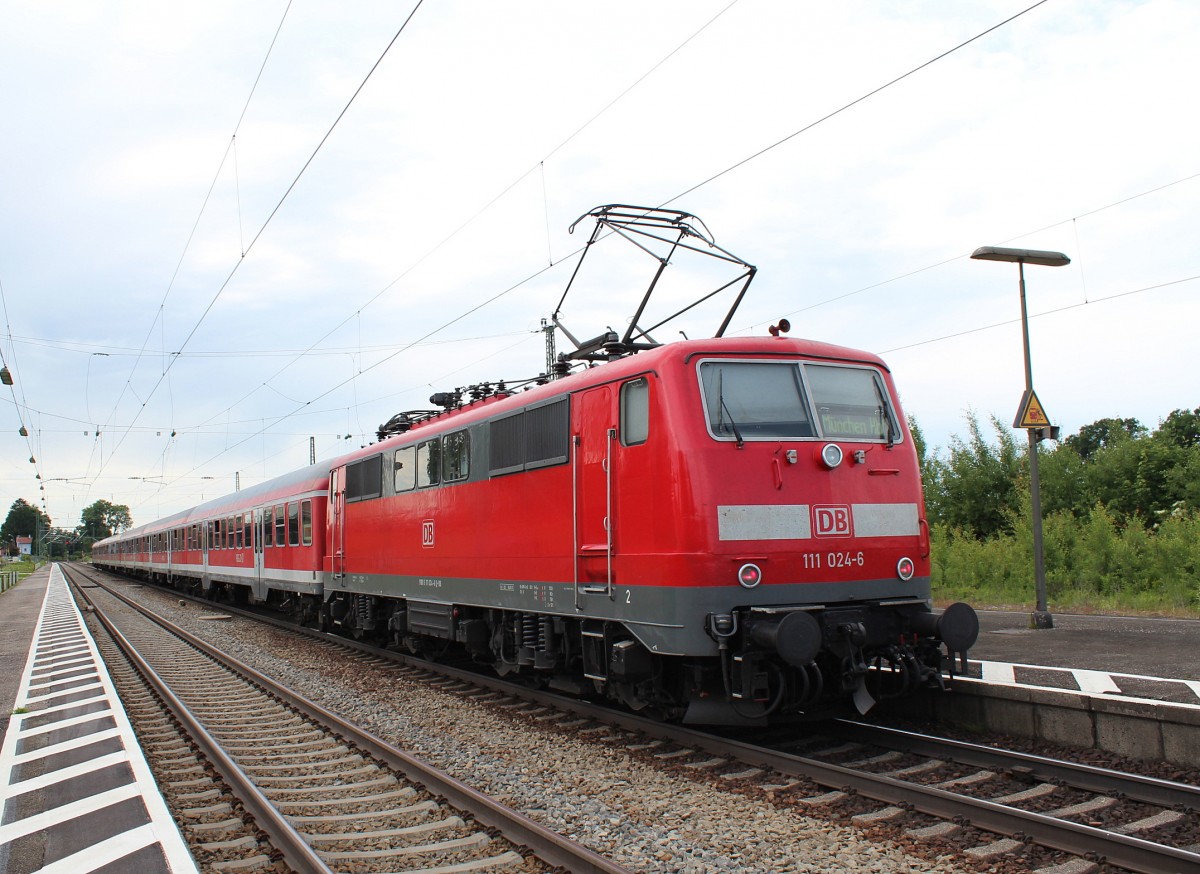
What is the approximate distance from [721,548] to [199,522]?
96.5 ft

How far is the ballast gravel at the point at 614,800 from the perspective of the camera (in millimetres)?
5219

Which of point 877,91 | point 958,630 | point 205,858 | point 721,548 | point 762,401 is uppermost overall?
point 877,91

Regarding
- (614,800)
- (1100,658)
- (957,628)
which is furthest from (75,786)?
(1100,658)

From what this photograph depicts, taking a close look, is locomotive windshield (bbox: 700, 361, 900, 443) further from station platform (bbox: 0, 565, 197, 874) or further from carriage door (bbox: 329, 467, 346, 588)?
carriage door (bbox: 329, 467, 346, 588)

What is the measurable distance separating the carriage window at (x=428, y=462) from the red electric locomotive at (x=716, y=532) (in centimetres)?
182

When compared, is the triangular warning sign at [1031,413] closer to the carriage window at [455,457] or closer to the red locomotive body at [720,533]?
the red locomotive body at [720,533]

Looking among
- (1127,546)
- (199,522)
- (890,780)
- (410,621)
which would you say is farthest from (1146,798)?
(199,522)

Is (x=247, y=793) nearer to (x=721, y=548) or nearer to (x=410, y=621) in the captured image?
(x=721, y=548)

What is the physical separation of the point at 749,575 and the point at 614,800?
1.93 meters

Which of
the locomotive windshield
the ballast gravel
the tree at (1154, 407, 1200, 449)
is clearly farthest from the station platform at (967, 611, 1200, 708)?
the tree at (1154, 407, 1200, 449)

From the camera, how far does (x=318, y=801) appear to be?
6.80 m

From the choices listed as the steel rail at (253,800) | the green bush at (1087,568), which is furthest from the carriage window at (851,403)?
the green bush at (1087,568)

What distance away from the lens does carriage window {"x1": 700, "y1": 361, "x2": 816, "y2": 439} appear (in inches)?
302

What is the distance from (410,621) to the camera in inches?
519
